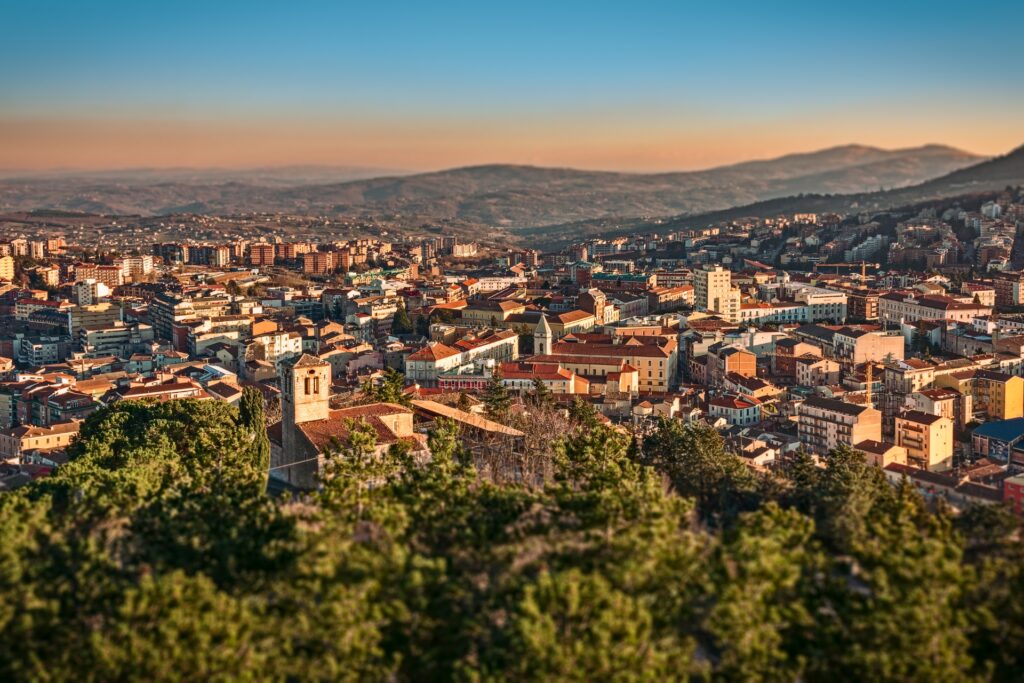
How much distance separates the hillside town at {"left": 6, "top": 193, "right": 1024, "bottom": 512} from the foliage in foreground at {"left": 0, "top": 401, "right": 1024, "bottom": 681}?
580 centimetres

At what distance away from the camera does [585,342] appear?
35344 millimetres

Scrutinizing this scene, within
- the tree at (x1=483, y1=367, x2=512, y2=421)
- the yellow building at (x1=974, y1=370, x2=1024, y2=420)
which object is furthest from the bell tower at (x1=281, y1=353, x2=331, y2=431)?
the yellow building at (x1=974, y1=370, x2=1024, y2=420)

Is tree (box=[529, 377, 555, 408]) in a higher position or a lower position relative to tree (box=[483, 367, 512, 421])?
lower

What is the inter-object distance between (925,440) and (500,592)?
1813 cm

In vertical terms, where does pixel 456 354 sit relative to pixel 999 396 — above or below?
above

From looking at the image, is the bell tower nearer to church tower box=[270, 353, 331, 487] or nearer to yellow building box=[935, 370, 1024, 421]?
church tower box=[270, 353, 331, 487]

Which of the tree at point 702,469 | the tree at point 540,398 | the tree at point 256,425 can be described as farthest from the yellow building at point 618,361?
the tree at point 702,469

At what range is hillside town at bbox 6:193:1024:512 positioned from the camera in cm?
2406

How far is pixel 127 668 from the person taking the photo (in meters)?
8.47

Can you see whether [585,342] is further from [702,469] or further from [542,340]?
[702,469]

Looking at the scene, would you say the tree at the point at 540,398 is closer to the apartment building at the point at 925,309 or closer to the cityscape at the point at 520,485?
the cityscape at the point at 520,485

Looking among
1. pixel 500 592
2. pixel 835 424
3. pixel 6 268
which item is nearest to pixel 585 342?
pixel 835 424

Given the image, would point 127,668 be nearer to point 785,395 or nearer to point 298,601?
point 298,601

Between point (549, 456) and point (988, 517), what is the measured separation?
718 cm
